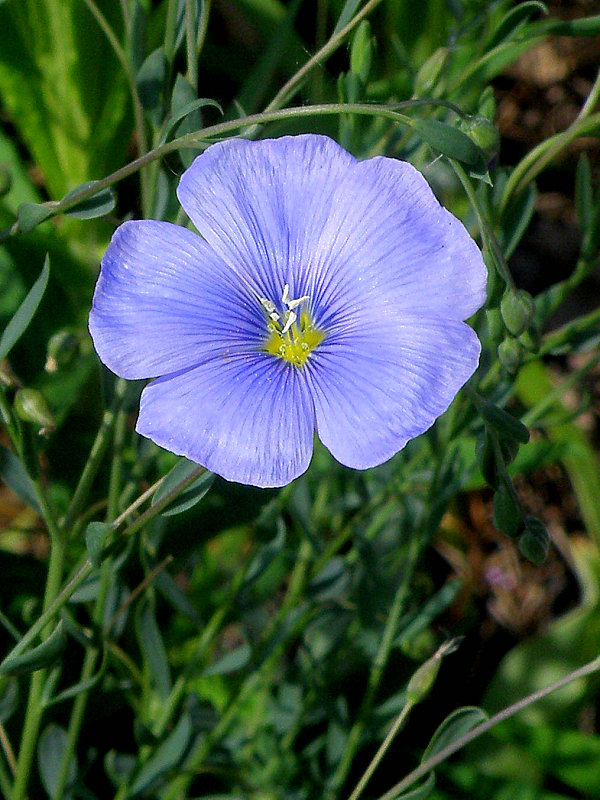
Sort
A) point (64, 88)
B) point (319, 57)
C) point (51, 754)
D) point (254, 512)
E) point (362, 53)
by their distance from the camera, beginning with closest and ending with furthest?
point (319, 57)
point (362, 53)
point (51, 754)
point (254, 512)
point (64, 88)

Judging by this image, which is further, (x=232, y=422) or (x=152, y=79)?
(x=152, y=79)

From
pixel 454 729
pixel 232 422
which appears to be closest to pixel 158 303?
pixel 232 422

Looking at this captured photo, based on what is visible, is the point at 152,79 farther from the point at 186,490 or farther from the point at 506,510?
the point at 506,510

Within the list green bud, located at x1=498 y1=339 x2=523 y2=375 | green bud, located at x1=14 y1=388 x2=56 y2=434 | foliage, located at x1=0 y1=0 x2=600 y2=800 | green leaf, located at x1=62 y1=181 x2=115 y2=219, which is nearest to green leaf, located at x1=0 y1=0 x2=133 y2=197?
foliage, located at x1=0 y1=0 x2=600 y2=800

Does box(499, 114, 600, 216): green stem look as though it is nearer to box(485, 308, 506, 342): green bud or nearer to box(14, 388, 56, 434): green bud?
box(485, 308, 506, 342): green bud

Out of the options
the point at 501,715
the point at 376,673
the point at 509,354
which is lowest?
the point at 376,673

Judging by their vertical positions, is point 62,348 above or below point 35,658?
above

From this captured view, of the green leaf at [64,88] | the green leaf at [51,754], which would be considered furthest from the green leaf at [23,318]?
the green leaf at [64,88]

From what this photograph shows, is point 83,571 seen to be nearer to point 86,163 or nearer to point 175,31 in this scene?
point 175,31
